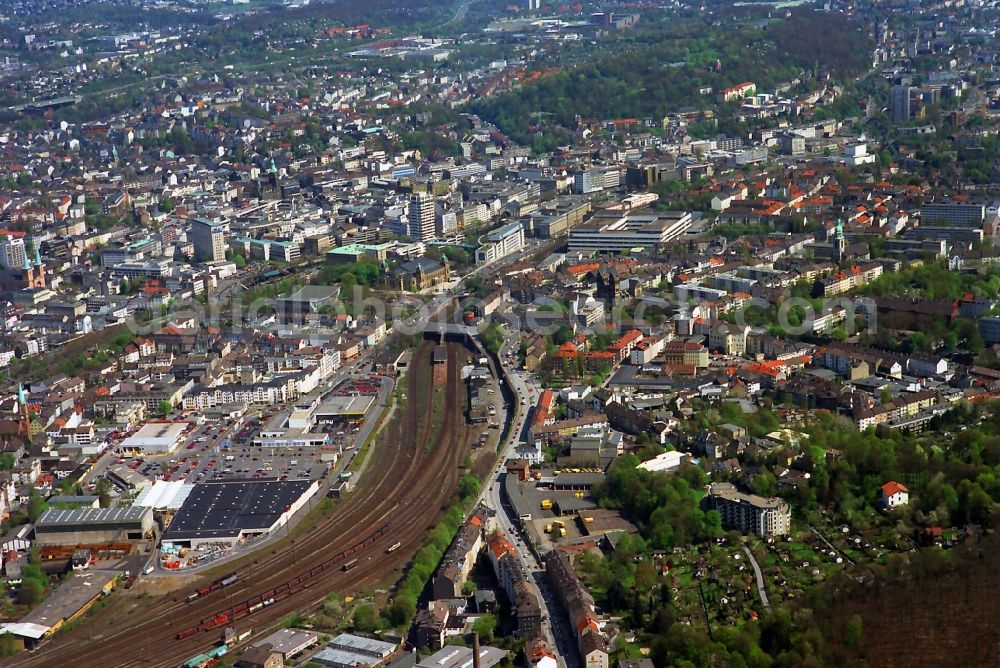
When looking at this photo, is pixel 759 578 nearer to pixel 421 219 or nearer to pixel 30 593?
pixel 30 593

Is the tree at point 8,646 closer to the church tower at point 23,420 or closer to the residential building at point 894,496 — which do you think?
the church tower at point 23,420

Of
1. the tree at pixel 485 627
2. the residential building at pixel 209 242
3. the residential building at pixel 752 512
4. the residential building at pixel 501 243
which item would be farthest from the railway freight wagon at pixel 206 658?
the residential building at pixel 209 242

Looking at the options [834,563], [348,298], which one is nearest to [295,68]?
[348,298]

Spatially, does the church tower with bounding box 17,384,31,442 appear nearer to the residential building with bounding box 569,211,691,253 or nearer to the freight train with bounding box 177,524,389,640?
the freight train with bounding box 177,524,389,640

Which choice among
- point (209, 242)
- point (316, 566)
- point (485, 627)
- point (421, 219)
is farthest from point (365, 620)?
point (421, 219)

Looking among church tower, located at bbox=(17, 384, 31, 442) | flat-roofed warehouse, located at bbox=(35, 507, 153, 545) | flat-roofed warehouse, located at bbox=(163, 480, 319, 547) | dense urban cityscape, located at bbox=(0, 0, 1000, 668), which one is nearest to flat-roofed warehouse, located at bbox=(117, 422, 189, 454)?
dense urban cityscape, located at bbox=(0, 0, 1000, 668)
